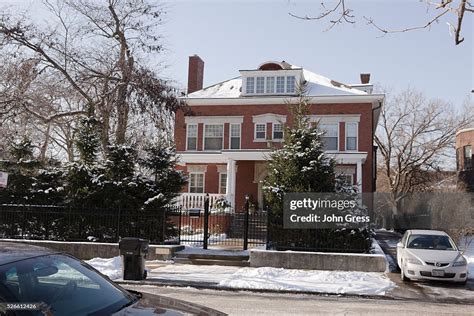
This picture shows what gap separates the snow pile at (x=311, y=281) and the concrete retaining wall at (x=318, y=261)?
344 mm

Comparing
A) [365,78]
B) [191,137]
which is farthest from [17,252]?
[365,78]

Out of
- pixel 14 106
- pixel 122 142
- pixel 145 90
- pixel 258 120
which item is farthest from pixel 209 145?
pixel 14 106

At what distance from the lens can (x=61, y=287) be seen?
3.95 meters

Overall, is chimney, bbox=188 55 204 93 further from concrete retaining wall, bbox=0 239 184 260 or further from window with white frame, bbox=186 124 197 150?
concrete retaining wall, bbox=0 239 184 260

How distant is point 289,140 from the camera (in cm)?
1738

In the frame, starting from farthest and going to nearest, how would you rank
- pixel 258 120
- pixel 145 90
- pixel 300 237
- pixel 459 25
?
pixel 258 120
pixel 145 90
pixel 300 237
pixel 459 25

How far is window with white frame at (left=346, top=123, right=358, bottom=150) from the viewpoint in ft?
96.5

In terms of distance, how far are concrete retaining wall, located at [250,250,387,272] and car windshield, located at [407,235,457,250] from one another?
105 cm

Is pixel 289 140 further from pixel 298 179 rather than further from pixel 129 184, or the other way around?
pixel 129 184

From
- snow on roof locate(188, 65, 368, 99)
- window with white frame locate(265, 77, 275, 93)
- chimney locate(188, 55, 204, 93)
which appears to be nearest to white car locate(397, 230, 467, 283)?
snow on roof locate(188, 65, 368, 99)

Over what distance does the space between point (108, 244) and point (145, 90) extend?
919 cm

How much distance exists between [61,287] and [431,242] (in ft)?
41.8

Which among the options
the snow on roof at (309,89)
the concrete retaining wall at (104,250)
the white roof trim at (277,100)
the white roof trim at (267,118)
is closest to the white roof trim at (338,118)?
the white roof trim at (277,100)

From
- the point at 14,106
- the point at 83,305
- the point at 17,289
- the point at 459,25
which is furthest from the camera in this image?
the point at 14,106
